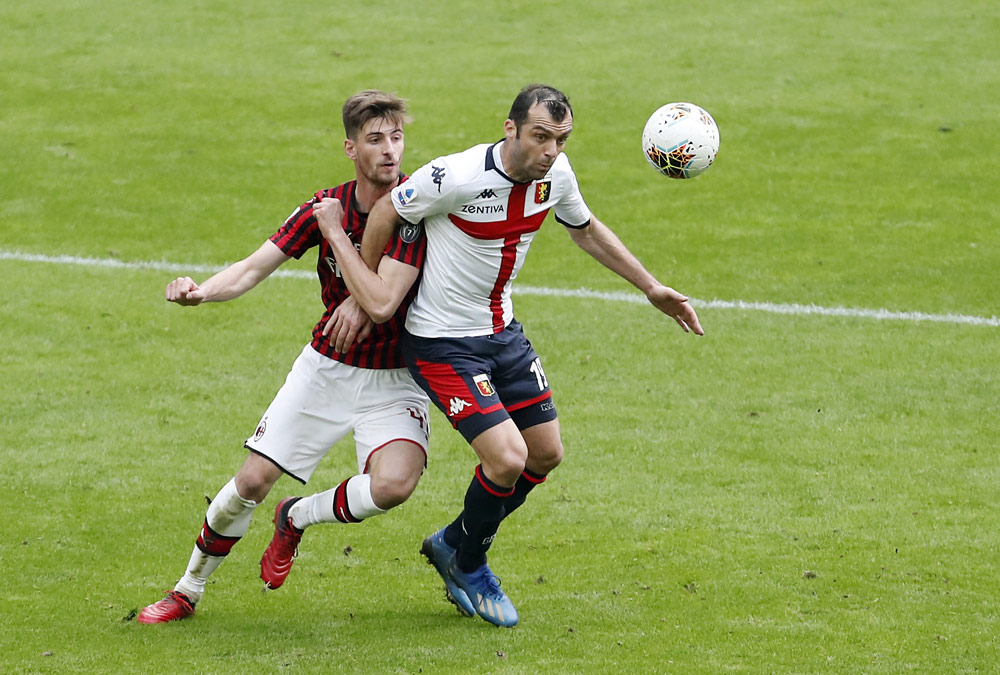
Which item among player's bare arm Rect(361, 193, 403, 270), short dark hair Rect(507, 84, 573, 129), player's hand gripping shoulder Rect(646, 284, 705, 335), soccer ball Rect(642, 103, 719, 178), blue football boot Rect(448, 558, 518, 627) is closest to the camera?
short dark hair Rect(507, 84, 573, 129)

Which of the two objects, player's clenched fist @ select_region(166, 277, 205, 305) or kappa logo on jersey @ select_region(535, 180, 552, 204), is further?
kappa logo on jersey @ select_region(535, 180, 552, 204)

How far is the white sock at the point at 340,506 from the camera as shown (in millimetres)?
6211

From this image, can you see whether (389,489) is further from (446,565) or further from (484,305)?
(484,305)

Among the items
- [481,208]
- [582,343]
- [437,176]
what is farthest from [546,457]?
[582,343]

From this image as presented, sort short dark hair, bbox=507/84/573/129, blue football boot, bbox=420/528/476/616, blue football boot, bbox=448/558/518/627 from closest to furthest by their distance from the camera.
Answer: short dark hair, bbox=507/84/573/129
blue football boot, bbox=448/558/518/627
blue football boot, bbox=420/528/476/616

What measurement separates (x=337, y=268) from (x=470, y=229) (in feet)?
2.32

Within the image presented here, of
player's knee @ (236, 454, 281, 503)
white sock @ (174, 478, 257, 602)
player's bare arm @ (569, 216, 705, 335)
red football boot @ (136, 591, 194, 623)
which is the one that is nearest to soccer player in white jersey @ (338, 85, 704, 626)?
player's bare arm @ (569, 216, 705, 335)

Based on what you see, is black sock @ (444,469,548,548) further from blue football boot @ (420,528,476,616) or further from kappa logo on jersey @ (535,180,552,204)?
kappa logo on jersey @ (535,180,552,204)

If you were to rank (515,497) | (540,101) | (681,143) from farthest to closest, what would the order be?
(681,143), (515,497), (540,101)

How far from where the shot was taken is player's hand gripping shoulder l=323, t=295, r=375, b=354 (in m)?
6.20

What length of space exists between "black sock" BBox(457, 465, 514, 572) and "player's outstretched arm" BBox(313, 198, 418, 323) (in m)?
0.88

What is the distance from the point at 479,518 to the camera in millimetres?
6277

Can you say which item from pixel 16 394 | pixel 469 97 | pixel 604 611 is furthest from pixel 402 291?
pixel 469 97

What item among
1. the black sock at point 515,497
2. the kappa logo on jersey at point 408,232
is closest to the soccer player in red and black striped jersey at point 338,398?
the kappa logo on jersey at point 408,232
